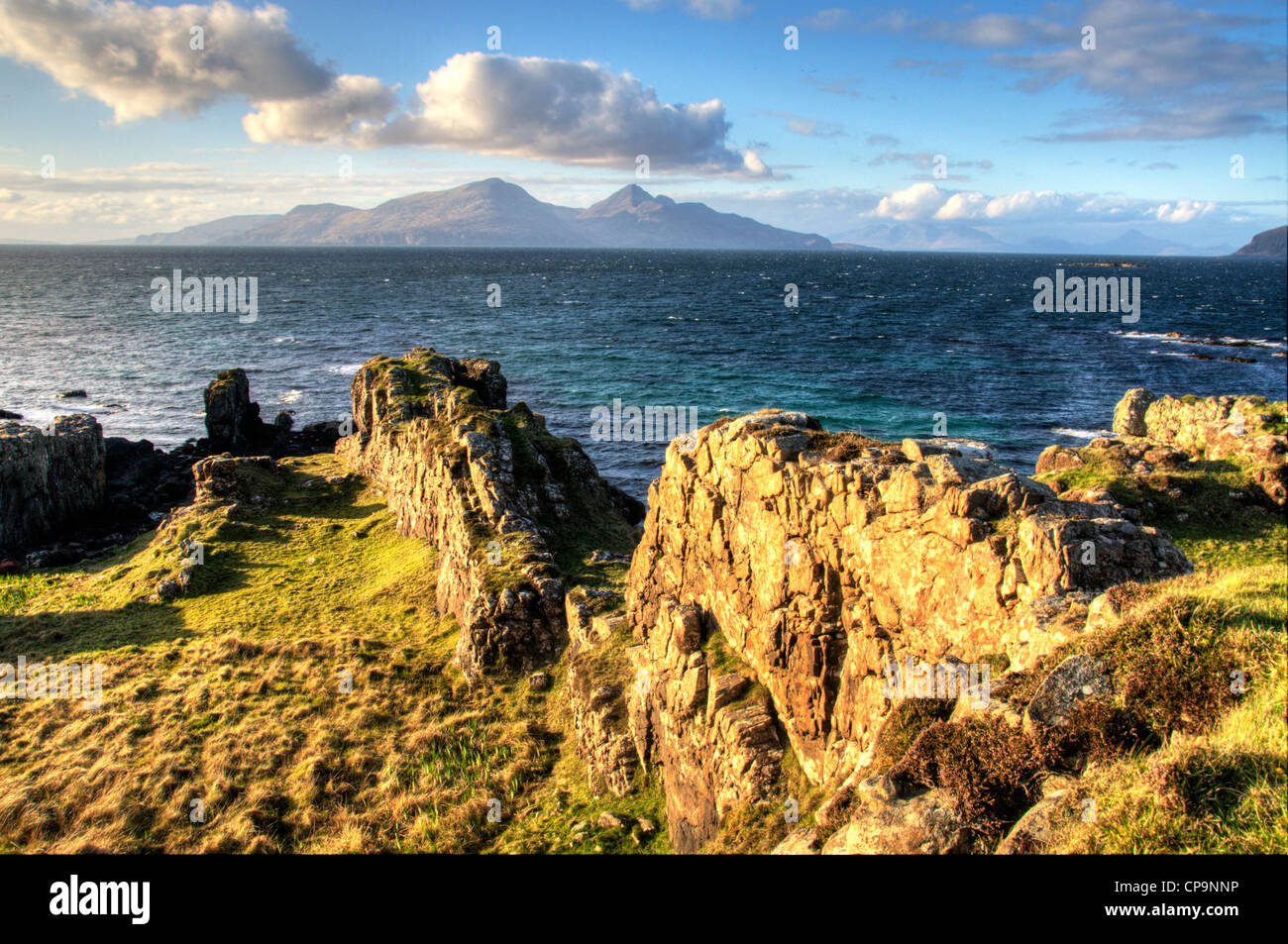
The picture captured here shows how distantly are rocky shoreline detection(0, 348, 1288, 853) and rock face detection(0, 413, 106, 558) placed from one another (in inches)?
207

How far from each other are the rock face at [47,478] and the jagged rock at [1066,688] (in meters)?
55.7

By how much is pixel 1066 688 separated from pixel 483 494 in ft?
93.2

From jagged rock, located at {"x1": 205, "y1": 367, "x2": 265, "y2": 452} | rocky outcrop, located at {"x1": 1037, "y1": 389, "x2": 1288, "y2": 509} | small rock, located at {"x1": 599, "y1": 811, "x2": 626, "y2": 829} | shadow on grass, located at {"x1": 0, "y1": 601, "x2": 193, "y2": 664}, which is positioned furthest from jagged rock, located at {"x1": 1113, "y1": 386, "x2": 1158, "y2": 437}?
jagged rock, located at {"x1": 205, "y1": 367, "x2": 265, "y2": 452}

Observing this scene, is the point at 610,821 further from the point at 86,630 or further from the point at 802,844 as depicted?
the point at 86,630

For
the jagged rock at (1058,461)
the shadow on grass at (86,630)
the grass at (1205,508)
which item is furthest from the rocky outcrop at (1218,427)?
the shadow on grass at (86,630)

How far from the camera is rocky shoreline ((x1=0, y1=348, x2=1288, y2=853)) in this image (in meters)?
11.9

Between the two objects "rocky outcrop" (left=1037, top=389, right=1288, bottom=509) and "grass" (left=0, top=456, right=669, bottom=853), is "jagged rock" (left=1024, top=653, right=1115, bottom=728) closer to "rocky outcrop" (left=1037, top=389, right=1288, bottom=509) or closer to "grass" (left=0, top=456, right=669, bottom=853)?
"grass" (left=0, top=456, right=669, bottom=853)

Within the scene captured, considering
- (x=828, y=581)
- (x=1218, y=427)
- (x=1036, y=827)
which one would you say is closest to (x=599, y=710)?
(x=828, y=581)

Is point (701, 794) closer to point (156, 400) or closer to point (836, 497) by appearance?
point (836, 497)

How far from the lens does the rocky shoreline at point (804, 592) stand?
39.1ft

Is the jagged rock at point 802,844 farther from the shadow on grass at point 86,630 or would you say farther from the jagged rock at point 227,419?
the jagged rock at point 227,419

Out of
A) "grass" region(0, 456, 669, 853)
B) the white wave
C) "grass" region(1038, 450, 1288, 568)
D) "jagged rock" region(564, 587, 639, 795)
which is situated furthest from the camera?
the white wave

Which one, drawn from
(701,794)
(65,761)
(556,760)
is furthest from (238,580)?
(701,794)

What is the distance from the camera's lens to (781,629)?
18.0 m
